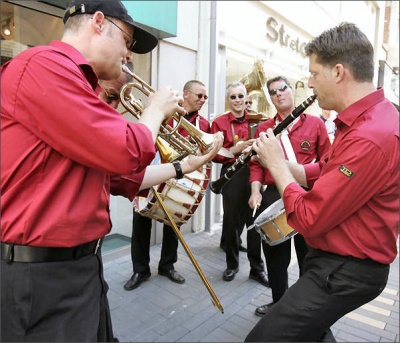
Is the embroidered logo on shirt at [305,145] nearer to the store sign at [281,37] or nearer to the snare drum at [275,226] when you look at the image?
the snare drum at [275,226]

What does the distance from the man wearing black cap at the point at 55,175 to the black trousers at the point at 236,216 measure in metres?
2.82

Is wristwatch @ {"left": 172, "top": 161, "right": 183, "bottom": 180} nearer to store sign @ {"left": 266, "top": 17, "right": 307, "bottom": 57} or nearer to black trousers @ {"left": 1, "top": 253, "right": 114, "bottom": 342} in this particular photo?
black trousers @ {"left": 1, "top": 253, "right": 114, "bottom": 342}

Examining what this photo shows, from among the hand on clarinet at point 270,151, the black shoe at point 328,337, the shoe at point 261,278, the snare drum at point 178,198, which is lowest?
the shoe at point 261,278

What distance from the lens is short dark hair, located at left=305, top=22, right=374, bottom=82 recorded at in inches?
67.3

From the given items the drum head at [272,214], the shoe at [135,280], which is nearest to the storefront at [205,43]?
the shoe at [135,280]

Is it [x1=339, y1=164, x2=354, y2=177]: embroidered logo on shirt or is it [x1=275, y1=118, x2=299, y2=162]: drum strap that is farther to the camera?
[x1=275, y1=118, x2=299, y2=162]: drum strap

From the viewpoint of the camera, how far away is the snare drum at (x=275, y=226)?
237 centimetres

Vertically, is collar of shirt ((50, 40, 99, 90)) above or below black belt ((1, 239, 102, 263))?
above

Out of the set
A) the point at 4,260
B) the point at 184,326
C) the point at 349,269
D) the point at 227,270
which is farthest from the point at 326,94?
the point at 227,270

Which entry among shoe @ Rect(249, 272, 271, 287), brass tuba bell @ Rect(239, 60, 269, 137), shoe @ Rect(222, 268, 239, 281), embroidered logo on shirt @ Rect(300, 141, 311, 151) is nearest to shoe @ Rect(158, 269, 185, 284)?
shoe @ Rect(222, 268, 239, 281)

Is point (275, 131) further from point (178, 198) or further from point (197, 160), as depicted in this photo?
point (178, 198)

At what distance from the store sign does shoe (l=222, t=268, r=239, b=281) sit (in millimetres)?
4574

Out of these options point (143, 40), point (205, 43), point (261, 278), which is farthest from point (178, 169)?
point (205, 43)

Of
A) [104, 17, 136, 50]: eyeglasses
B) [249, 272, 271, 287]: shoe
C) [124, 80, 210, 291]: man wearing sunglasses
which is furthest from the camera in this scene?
[249, 272, 271, 287]: shoe
